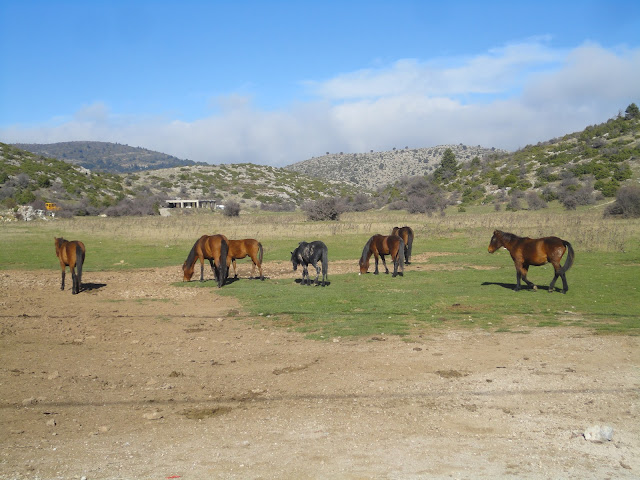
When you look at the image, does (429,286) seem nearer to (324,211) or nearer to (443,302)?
(443,302)

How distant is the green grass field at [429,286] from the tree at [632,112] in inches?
2071

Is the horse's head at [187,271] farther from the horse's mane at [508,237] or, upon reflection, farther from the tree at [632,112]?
the tree at [632,112]

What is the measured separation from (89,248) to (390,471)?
27.4 metres

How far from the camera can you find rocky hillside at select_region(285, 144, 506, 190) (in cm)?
14650

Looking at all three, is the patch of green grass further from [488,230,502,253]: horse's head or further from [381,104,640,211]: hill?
[381,104,640,211]: hill

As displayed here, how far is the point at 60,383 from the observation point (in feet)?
25.7

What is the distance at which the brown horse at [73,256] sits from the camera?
16.5 m

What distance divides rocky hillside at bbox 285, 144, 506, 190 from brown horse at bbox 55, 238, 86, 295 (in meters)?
125

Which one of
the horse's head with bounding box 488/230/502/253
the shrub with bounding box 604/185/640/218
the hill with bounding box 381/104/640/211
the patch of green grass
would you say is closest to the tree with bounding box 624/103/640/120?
the hill with bounding box 381/104/640/211

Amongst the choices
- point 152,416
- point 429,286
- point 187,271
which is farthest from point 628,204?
point 152,416

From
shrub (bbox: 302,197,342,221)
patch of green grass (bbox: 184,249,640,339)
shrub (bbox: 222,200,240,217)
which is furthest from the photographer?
shrub (bbox: 222,200,240,217)

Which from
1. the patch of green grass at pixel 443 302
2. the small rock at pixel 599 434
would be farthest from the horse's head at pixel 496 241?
the small rock at pixel 599 434

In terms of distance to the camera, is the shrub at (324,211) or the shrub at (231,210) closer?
the shrub at (324,211)

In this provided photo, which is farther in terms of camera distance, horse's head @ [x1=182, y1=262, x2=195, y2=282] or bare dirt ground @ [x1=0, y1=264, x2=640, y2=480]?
horse's head @ [x1=182, y1=262, x2=195, y2=282]
